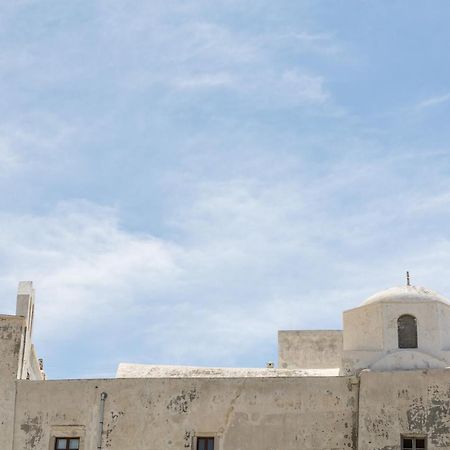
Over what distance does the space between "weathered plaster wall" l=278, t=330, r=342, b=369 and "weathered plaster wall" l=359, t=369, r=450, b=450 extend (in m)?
7.66

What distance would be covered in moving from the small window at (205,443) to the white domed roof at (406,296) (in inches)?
220

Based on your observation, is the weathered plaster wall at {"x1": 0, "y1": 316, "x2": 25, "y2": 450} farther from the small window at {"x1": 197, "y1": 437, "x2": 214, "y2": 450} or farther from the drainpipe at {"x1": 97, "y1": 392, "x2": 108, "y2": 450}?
the small window at {"x1": 197, "y1": 437, "x2": 214, "y2": 450}

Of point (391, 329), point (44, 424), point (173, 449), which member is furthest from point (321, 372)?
point (44, 424)

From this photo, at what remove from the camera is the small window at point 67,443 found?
27.2m

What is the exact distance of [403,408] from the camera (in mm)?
26344

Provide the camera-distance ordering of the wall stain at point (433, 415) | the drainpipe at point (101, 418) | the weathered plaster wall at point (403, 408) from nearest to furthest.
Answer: the wall stain at point (433, 415), the weathered plaster wall at point (403, 408), the drainpipe at point (101, 418)

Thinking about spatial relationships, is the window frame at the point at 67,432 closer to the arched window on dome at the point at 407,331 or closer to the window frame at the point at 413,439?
the window frame at the point at 413,439

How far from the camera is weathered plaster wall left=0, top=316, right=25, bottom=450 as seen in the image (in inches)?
1073

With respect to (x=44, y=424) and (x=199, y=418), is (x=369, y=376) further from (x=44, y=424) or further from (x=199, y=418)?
(x=44, y=424)

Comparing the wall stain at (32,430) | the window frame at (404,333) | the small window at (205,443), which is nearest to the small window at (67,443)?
the wall stain at (32,430)

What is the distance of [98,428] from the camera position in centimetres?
2717

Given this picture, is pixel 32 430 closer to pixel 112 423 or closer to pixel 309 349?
pixel 112 423

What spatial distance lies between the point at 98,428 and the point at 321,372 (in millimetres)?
6967

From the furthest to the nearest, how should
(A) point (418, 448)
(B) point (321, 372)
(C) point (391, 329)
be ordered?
1. (B) point (321, 372)
2. (C) point (391, 329)
3. (A) point (418, 448)
